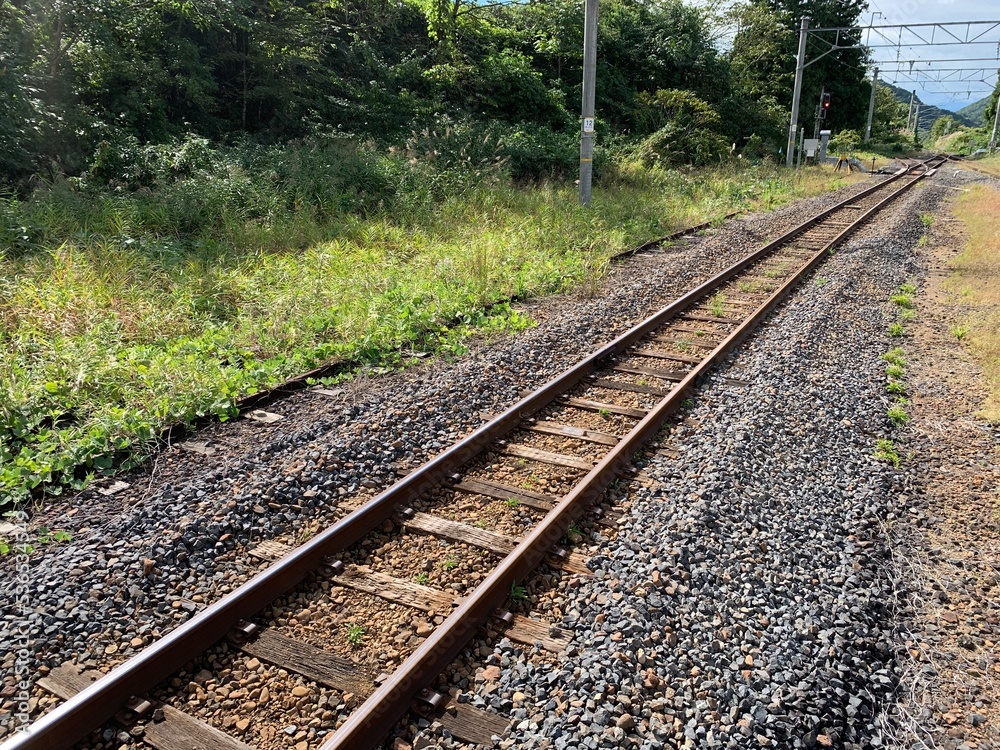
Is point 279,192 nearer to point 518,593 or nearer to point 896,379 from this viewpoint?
point 896,379

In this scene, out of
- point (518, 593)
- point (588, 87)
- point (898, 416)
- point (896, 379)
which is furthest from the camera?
point (588, 87)

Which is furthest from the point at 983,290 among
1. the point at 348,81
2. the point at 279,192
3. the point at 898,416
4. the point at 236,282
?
the point at 348,81

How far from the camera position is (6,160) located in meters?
11.6

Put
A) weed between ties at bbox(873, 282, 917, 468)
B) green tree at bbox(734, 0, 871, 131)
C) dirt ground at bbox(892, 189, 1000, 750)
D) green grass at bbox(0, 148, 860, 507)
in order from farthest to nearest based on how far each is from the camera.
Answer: green tree at bbox(734, 0, 871, 131) < green grass at bbox(0, 148, 860, 507) < weed between ties at bbox(873, 282, 917, 468) < dirt ground at bbox(892, 189, 1000, 750)

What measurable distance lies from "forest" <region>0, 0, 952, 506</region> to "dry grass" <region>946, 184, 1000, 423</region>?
5067mm

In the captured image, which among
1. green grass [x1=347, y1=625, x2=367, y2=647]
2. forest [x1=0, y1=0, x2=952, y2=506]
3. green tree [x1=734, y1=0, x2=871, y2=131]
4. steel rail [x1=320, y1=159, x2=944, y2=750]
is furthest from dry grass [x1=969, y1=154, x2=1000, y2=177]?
green grass [x1=347, y1=625, x2=367, y2=647]

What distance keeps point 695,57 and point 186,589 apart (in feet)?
108

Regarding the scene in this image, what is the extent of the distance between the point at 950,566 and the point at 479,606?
2899 mm

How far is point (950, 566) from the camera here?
4273mm

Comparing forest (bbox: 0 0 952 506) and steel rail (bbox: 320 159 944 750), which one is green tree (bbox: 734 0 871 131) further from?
steel rail (bbox: 320 159 944 750)

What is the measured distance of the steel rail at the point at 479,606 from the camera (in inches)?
118

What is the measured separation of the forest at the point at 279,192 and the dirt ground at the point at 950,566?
4650 mm

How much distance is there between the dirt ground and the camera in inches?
127

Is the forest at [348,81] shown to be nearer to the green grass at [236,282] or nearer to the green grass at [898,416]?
the green grass at [236,282]
